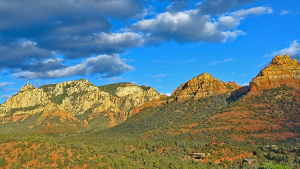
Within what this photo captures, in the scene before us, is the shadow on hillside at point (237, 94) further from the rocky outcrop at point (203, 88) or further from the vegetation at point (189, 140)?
the rocky outcrop at point (203, 88)

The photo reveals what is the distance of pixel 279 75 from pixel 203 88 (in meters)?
33.7

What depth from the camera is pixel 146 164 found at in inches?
1671

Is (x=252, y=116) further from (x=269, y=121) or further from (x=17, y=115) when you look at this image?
(x=17, y=115)

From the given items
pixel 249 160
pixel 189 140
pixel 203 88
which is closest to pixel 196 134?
pixel 189 140

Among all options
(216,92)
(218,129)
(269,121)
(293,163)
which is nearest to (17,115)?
(216,92)

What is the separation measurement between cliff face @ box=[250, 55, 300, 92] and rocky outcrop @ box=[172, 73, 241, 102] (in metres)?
17.3

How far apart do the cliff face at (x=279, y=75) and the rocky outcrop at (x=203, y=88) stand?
17291 mm

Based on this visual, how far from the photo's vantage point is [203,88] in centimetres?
12875

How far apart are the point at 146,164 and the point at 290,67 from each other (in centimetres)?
8436

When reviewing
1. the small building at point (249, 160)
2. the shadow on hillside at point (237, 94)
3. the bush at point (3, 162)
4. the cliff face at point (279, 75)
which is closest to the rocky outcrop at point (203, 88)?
the shadow on hillside at point (237, 94)

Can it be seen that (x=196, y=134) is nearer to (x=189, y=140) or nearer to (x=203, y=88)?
(x=189, y=140)

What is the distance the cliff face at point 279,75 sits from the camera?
338 feet

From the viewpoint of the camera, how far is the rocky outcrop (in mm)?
125531

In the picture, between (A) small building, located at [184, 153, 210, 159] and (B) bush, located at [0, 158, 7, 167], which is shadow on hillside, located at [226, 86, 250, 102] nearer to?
(A) small building, located at [184, 153, 210, 159]
